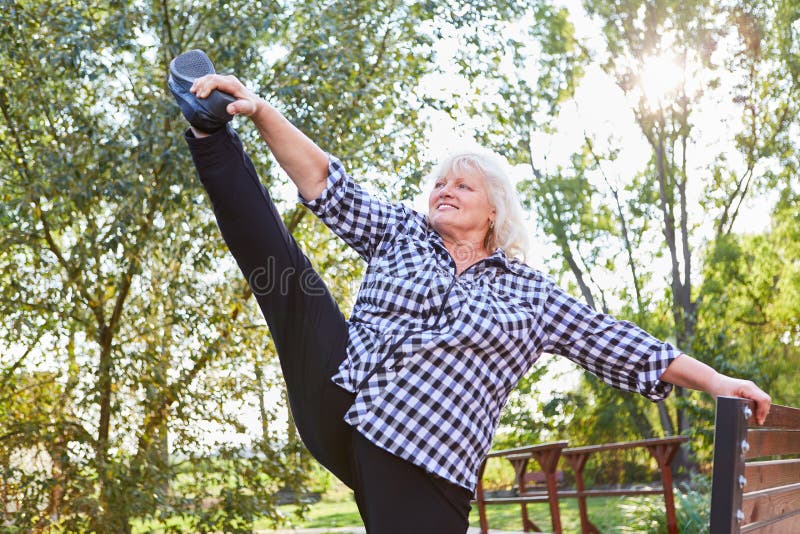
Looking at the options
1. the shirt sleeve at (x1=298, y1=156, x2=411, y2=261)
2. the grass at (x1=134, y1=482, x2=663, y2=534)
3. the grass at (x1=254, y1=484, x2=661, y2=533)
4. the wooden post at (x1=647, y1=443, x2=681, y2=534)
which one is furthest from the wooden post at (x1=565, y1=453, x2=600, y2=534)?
the shirt sleeve at (x1=298, y1=156, x2=411, y2=261)

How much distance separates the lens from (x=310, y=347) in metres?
1.68

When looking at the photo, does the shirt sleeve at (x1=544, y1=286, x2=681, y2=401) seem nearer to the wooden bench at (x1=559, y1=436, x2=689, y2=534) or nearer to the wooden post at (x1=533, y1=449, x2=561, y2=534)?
the wooden bench at (x1=559, y1=436, x2=689, y2=534)

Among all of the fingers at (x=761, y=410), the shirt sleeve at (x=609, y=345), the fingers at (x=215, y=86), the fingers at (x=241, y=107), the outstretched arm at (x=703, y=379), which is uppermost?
the fingers at (x=215, y=86)

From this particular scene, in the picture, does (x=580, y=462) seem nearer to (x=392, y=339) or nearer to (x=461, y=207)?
(x=461, y=207)

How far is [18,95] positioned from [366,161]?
7.50 feet

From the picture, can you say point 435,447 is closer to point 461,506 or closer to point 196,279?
point 461,506

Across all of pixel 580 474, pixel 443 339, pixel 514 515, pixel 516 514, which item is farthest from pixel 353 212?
pixel 516 514

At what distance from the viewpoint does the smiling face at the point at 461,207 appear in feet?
6.63

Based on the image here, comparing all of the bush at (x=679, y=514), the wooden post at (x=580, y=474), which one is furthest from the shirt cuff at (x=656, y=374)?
the bush at (x=679, y=514)

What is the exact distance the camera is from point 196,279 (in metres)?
5.77

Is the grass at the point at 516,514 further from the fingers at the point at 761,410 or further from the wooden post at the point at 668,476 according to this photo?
the fingers at the point at 761,410

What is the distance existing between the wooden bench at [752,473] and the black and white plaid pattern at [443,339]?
332 mm

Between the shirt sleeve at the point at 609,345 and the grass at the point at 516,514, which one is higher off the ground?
the shirt sleeve at the point at 609,345

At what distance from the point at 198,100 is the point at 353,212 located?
47 centimetres
